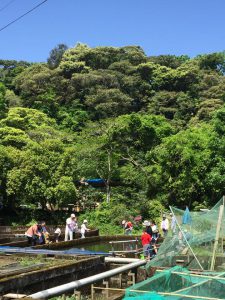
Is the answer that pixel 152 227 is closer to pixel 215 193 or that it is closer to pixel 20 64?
pixel 215 193

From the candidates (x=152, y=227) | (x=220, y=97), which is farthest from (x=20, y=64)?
(x=152, y=227)

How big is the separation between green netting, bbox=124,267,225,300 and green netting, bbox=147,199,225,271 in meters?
3.69

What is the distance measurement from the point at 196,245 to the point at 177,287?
4.42 m

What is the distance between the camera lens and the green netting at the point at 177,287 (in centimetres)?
622

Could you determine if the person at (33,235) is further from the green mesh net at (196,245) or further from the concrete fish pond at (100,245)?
the green mesh net at (196,245)

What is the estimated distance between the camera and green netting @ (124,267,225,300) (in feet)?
20.4

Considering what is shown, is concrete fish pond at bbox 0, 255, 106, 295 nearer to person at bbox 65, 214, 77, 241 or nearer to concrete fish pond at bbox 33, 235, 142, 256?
concrete fish pond at bbox 33, 235, 142, 256

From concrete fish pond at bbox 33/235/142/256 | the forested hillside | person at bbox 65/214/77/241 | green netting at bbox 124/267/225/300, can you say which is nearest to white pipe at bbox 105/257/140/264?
green netting at bbox 124/267/225/300

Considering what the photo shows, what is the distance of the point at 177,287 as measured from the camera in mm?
7500

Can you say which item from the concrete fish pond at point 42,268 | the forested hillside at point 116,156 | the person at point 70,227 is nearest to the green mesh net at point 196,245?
Result: the concrete fish pond at point 42,268

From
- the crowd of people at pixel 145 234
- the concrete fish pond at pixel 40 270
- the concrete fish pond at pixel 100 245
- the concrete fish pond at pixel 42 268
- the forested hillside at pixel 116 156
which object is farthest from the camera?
the forested hillside at pixel 116 156

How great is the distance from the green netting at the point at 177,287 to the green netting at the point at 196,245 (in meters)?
3.69

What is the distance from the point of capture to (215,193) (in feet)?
102

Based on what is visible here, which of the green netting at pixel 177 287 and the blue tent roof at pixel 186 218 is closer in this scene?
the green netting at pixel 177 287
